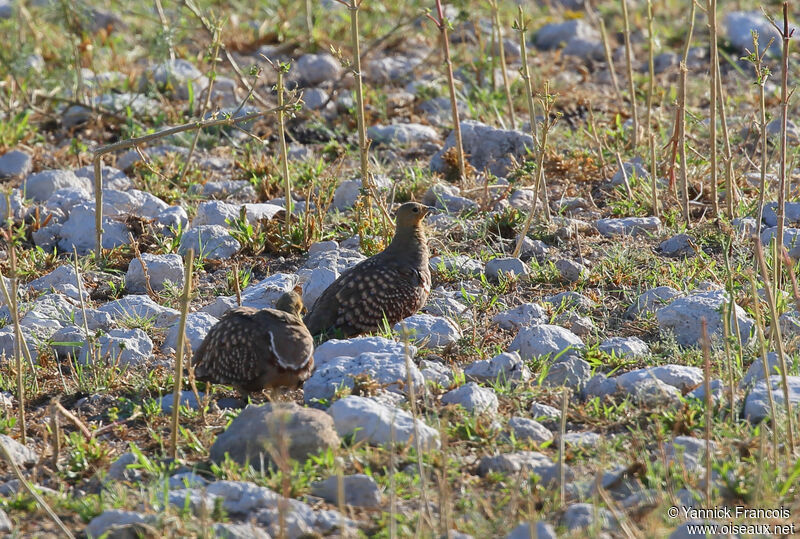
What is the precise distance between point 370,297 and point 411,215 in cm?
72

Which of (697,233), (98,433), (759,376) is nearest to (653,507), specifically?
(759,376)

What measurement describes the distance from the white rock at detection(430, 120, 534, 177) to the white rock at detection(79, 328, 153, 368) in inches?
120

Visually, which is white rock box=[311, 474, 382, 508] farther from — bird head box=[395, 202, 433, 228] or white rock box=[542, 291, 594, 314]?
bird head box=[395, 202, 433, 228]

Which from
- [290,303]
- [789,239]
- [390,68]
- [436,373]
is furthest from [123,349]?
[390,68]

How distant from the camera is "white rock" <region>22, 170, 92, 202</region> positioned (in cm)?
741

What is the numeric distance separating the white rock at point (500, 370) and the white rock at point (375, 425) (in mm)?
695

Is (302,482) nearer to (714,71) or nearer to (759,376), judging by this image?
(759,376)

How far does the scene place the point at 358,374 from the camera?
4.71 m

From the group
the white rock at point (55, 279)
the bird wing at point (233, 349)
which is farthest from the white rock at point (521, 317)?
the white rock at point (55, 279)

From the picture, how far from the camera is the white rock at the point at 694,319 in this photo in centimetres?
510

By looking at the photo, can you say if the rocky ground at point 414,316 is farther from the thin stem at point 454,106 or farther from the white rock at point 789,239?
the thin stem at point 454,106

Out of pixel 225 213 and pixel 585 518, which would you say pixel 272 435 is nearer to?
pixel 585 518

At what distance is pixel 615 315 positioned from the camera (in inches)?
221

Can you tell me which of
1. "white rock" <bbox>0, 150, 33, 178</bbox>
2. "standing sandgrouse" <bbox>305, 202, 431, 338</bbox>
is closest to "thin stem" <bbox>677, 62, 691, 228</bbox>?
"standing sandgrouse" <bbox>305, 202, 431, 338</bbox>
